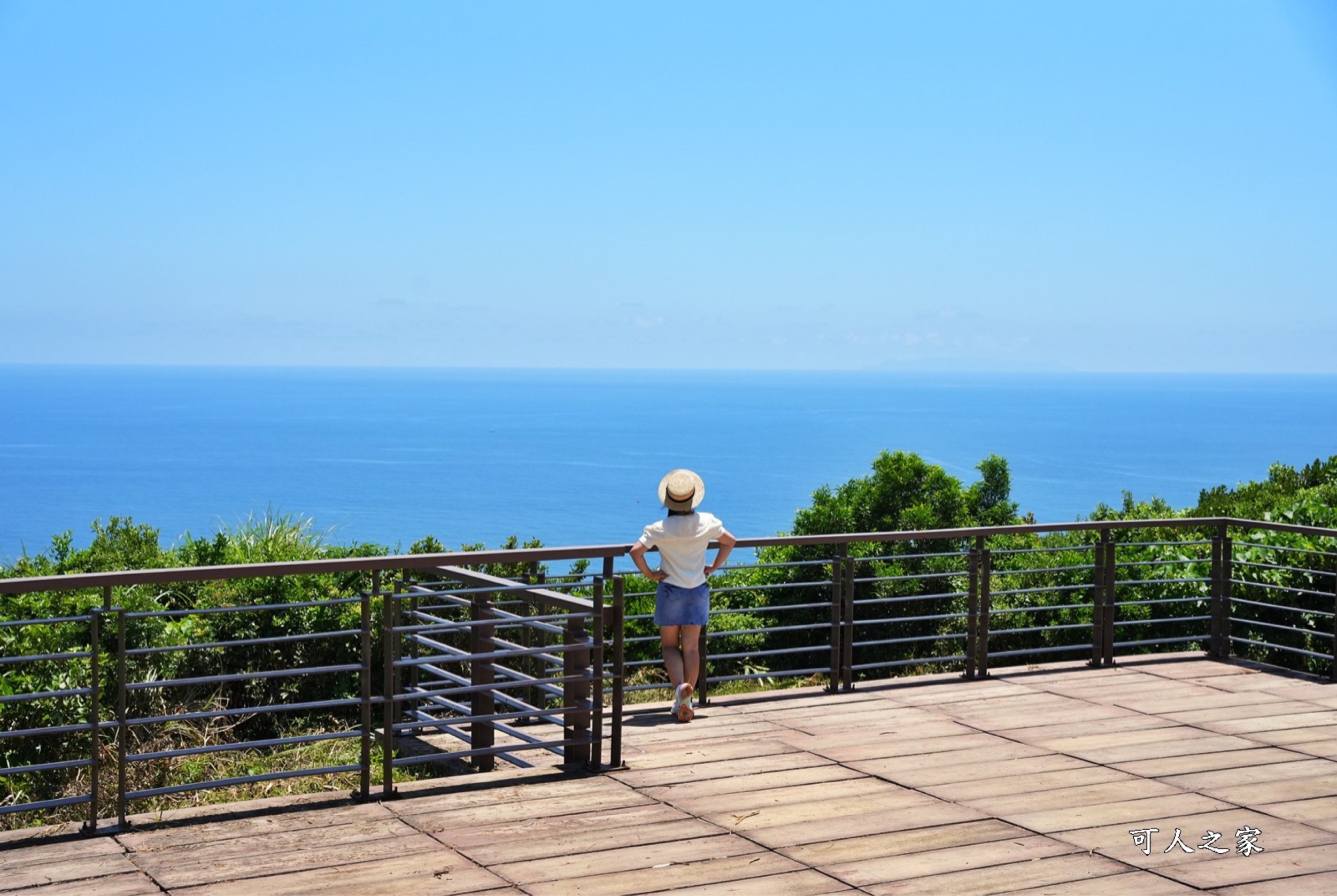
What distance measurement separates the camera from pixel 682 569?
7.96m

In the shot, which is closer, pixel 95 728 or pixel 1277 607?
pixel 95 728

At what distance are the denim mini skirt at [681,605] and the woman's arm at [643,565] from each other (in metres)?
0.06

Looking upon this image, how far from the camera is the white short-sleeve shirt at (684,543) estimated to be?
7.84 meters

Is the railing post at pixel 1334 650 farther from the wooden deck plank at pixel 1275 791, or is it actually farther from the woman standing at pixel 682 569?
the woman standing at pixel 682 569

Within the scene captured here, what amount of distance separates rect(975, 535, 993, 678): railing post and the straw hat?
94.8 inches

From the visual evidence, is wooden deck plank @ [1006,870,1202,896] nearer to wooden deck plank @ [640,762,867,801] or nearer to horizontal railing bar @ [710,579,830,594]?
wooden deck plank @ [640,762,867,801]

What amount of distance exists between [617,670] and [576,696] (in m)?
0.27

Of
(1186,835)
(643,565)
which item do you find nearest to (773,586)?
(643,565)

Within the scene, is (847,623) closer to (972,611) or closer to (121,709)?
(972,611)

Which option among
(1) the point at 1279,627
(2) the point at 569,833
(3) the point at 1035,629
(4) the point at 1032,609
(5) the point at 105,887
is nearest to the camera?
(5) the point at 105,887

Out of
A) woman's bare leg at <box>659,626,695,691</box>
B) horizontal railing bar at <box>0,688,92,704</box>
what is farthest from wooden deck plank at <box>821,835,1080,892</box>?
horizontal railing bar at <box>0,688,92,704</box>

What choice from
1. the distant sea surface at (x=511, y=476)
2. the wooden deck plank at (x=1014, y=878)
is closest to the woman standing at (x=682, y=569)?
the wooden deck plank at (x=1014, y=878)

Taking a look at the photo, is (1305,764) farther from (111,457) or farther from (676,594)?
(111,457)

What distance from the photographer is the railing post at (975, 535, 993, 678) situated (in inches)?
366
